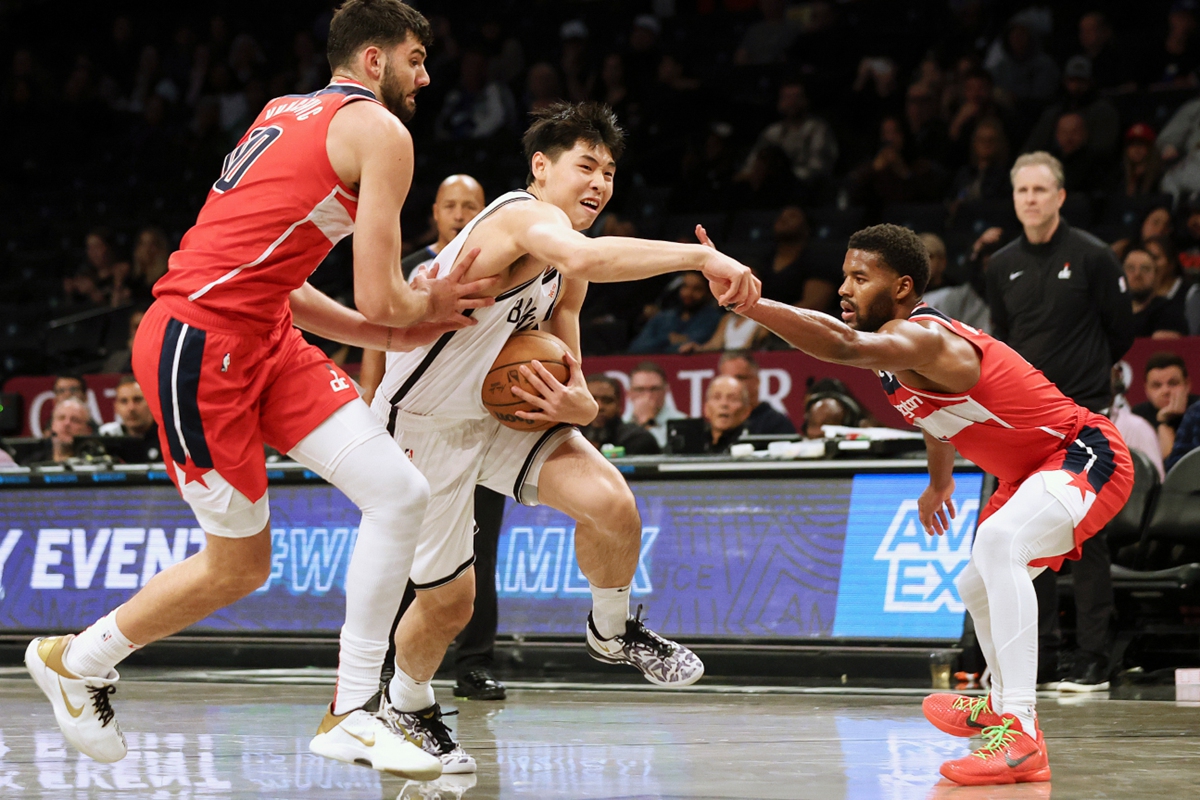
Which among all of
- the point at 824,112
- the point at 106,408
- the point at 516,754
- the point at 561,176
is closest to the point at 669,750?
the point at 516,754

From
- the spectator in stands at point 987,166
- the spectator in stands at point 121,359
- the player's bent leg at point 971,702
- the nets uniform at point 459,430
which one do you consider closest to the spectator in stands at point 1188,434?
the player's bent leg at point 971,702

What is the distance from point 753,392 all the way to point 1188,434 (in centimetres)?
248

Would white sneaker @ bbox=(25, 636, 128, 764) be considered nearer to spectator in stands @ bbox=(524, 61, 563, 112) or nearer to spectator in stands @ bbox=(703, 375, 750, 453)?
spectator in stands @ bbox=(703, 375, 750, 453)

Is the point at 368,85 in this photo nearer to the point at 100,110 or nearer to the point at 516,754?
the point at 516,754

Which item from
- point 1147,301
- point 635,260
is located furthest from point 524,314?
point 1147,301

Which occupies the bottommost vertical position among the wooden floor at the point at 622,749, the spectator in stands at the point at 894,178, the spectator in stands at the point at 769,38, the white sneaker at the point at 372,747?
the wooden floor at the point at 622,749

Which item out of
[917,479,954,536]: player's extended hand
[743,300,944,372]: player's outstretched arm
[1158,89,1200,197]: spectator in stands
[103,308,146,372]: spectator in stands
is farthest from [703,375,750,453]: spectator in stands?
[103,308,146,372]: spectator in stands

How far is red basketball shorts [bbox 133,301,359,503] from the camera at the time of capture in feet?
12.8

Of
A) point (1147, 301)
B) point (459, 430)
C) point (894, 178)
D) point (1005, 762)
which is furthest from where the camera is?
point (894, 178)

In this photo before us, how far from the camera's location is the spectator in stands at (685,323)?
10273 millimetres

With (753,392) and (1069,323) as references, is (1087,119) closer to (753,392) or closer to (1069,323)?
(753,392)

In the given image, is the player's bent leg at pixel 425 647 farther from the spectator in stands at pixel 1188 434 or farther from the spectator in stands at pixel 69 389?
the spectator in stands at pixel 69 389

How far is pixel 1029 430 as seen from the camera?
4.83 meters

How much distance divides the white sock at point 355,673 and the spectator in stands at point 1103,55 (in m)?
9.61
